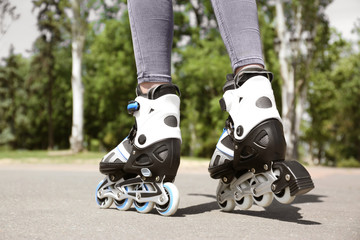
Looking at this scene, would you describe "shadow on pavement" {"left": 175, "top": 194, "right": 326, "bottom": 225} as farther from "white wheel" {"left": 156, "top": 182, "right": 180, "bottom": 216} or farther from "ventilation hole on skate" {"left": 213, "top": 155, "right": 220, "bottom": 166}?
"ventilation hole on skate" {"left": 213, "top": 155, "right": 220, "bottom": 166}

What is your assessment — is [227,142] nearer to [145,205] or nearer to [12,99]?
[145,205]

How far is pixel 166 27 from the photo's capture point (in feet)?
7.00

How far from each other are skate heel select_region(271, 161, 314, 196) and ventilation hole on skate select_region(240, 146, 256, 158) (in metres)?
0.14

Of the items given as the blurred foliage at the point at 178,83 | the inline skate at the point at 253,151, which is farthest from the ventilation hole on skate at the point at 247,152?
the blurred foliage at the point at 178,83

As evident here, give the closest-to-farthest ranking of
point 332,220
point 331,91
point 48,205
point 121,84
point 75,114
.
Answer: point 332,220, point 48,205, point 75,114, point 331,91, point 121,84

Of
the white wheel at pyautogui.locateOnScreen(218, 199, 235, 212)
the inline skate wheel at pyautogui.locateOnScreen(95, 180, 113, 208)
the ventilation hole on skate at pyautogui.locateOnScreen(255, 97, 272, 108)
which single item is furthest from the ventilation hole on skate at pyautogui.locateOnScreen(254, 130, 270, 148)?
the inline skate wheel at pyautogui.locateOnScreen(95, 180, 113, 208)

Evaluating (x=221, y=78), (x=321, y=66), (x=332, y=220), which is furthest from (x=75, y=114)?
(x=332, y=220)

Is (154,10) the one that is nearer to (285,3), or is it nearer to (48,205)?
(48,205)

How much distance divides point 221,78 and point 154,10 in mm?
22073

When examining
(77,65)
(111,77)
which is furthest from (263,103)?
(111,77)

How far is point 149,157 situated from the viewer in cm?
195

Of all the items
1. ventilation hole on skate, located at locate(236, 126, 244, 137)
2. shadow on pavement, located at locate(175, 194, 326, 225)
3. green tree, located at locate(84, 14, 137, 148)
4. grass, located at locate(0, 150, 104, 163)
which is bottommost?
grass, located at locate(0, 150, 104, 163)

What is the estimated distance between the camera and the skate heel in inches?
62.7

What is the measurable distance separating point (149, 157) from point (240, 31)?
70cm
